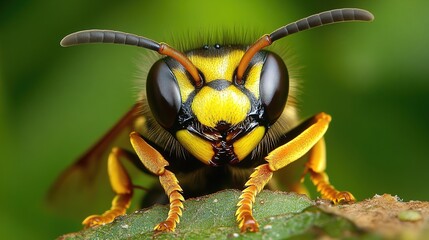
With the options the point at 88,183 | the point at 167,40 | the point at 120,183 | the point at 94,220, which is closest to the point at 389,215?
the point at 94,220

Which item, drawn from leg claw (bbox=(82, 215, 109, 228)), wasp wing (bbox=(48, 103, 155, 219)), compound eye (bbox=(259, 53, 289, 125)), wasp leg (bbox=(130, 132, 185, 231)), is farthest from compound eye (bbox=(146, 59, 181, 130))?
wasp wing (bbox=(48, 103, 155, 219))

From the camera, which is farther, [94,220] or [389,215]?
[94,220]

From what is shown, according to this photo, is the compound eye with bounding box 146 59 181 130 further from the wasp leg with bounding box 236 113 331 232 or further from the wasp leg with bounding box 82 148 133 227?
the wasp leg with bounding box 82 148 133 227

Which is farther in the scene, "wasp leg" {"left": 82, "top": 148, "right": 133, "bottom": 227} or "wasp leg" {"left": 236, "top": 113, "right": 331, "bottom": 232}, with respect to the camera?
"wasp leg" {"left": 82, "top": 148, "right": 133, "bottom": 227}

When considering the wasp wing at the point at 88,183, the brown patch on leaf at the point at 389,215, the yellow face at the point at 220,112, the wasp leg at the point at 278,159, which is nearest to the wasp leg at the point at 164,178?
the yellow face at the point at 220,112

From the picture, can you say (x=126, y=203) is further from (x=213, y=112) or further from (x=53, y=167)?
(x=53, y=167)

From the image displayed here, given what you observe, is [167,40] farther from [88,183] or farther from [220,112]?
[220,112]
